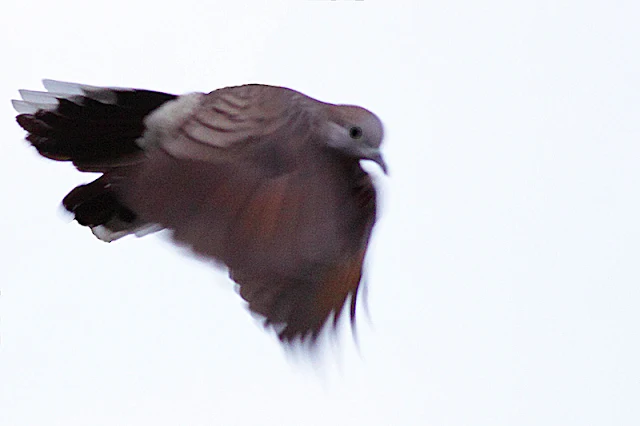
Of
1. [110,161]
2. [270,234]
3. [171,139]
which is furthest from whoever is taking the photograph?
[110,161]

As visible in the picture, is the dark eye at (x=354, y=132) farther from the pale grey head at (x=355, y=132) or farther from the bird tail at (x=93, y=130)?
the bird tail at (x=93, y=130)

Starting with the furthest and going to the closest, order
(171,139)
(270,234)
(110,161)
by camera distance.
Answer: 1. (110,161)
2. (171,139)
3. (270,234)

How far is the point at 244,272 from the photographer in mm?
726

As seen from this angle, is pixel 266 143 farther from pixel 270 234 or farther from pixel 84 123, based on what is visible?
pixel 84 123

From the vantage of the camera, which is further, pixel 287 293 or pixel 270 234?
pixel 287 293

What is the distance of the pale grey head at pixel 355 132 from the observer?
0.83 m

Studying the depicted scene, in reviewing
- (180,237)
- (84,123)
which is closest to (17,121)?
(84,123)

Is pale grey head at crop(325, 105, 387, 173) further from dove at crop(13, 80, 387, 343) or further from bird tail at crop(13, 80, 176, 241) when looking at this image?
bird tail at crop(13, 80, 176, 241)

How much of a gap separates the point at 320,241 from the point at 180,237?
10 centimetres

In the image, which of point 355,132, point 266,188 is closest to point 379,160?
point 355,132

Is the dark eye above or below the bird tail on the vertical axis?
above

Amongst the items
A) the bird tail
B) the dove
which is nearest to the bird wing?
the dove

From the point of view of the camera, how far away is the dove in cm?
72

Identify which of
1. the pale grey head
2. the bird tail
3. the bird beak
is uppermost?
the pale grey head
